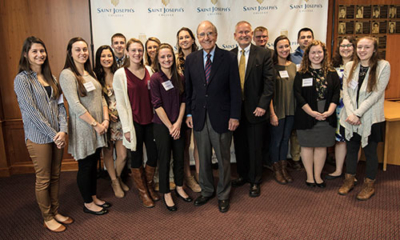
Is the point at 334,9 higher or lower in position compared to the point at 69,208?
higher

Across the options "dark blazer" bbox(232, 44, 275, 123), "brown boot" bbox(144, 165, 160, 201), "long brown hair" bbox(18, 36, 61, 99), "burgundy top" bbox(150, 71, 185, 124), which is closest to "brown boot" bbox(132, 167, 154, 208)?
"brown boot" bbox(144, 165, 160, 201)

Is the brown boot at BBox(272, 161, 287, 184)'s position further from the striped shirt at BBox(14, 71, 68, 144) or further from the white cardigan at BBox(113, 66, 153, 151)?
the striped shirt at BBox(14, 71, 68, 144)

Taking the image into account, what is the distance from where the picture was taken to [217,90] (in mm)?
2467

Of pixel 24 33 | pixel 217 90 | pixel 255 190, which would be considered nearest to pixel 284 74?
pixel 217 90

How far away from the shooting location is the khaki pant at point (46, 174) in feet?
7.54

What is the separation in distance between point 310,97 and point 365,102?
19.6 inches

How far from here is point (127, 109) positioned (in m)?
2.61

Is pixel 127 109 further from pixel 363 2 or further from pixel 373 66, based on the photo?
pixel 363 2

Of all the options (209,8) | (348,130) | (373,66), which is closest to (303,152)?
(348,130)

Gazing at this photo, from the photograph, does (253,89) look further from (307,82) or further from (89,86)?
(89,86)

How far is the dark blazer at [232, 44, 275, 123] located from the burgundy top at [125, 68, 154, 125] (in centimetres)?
95

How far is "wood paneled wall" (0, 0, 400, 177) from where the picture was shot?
3494 mm

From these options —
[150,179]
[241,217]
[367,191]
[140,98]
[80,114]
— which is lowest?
[241,217]

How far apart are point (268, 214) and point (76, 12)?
328cm
